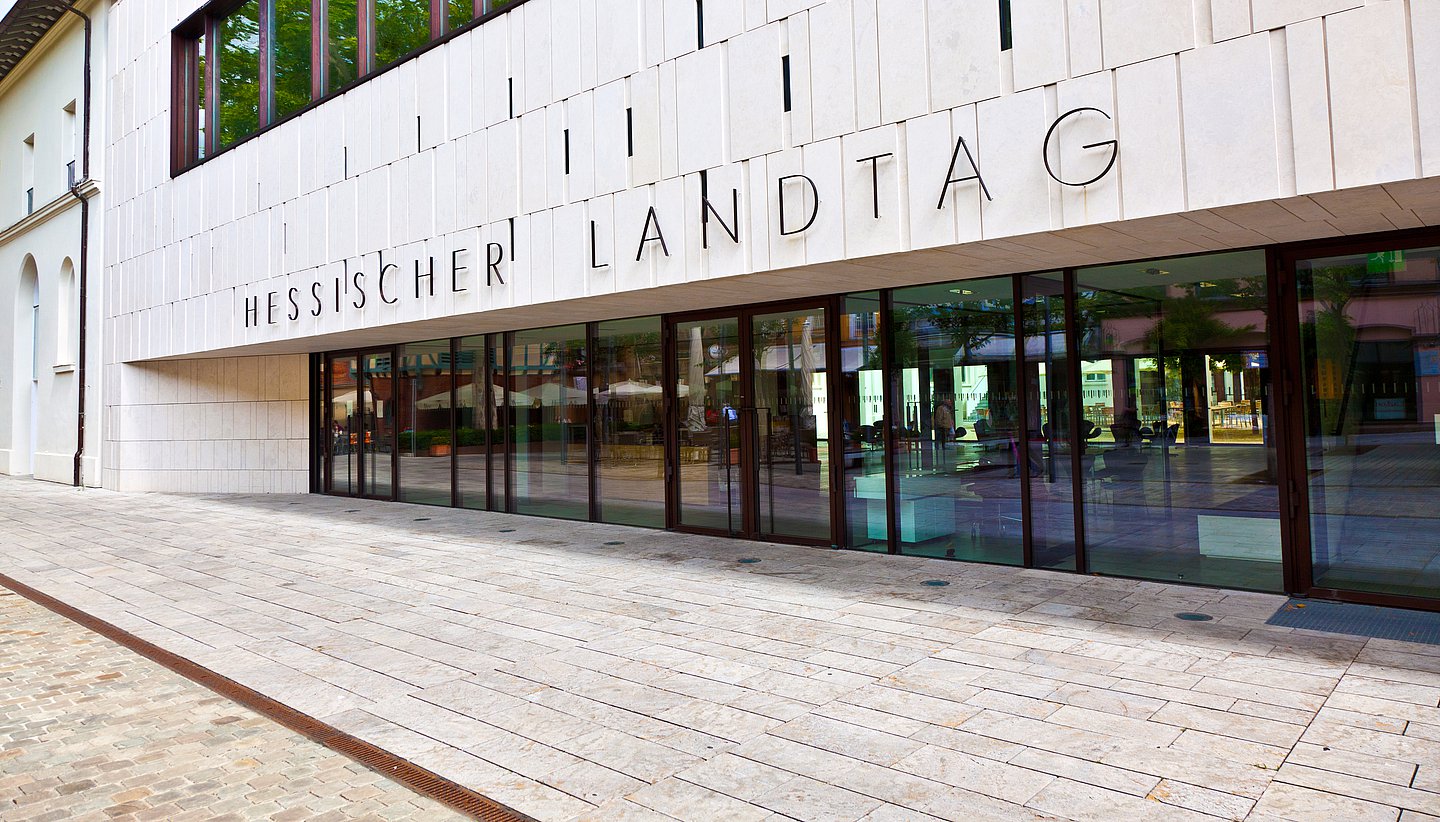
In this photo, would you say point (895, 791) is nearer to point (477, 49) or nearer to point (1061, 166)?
point (1061, 166)

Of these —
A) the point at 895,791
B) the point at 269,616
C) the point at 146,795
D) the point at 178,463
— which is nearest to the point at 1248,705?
the point at 895,791

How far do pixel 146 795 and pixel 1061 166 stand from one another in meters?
5.96

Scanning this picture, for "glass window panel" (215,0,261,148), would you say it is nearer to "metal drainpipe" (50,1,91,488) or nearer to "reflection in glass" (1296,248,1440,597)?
"metal drainpipe" (50,1,91,488)

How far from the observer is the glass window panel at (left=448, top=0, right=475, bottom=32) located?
1062 centimetres

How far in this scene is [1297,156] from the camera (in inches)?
194

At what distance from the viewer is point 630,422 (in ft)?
36.7

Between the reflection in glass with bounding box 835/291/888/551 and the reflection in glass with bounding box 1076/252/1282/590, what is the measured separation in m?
1.97

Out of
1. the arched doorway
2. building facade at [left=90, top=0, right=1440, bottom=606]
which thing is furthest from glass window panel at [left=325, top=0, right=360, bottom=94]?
the arched doorway

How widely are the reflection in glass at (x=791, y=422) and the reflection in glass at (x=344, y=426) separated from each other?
873cm

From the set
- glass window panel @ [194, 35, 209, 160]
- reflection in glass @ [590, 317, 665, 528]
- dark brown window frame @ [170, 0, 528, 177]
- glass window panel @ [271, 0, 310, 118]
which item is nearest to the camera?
reflection in glass @ [590, 317, 665, 528]

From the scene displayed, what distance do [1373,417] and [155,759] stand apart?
772cm

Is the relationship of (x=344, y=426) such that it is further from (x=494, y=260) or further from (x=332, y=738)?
(x=332, y=738)

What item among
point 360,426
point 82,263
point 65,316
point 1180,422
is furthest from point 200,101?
point 1180,422

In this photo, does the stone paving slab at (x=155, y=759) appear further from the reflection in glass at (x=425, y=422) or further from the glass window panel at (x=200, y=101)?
the glass window panel at (x=200, y=101)
